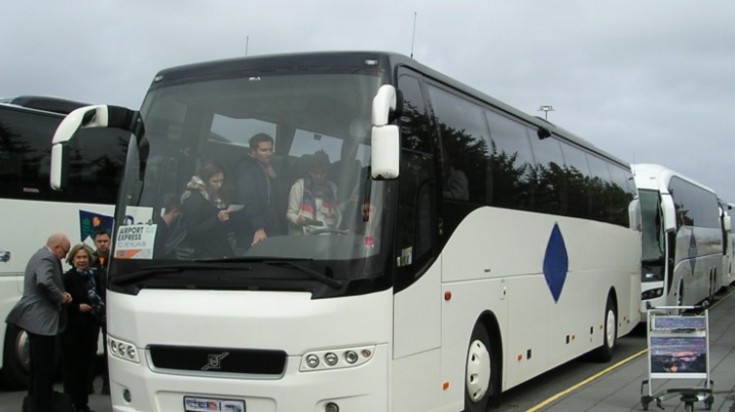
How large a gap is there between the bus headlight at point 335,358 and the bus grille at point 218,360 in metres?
0.18

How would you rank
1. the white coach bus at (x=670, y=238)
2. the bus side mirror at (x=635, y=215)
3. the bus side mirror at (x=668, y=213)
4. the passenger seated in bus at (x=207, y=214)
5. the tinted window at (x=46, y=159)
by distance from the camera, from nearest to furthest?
the passenger seated in bus at (x=207, y=214), the tinted window at (x=46, y=159), the bus side mirror at (x=635, y=215), the bus side mirror at (x=668, y=213), the white coach bus at (x=670, y=238)

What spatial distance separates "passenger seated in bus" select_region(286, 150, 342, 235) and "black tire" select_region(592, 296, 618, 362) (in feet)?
29.5

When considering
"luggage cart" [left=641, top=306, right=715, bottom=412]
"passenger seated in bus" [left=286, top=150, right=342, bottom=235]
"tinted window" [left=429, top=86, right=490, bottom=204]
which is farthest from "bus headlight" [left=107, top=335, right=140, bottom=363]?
"luggage cart" [left=641, top=306, right=715, bottom=412]

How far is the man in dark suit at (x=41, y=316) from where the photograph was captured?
8.12 meters

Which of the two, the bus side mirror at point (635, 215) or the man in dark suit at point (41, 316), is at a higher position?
the bus side mirror at point (635, 215)

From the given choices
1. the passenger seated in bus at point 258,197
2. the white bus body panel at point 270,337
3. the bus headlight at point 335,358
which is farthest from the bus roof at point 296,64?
the bus headlight at point 335,358

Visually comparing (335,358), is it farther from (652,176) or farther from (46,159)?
(652,176)

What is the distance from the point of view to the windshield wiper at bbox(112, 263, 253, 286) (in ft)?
20.4

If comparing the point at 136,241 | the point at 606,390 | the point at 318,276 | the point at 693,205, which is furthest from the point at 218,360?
the point at 693,205

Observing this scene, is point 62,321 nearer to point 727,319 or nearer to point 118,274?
point 118,274

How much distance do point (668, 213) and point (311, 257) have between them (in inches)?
572

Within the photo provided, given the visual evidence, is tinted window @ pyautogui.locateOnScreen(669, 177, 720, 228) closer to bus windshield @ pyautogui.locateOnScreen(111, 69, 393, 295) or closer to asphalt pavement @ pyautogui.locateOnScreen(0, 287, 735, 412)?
asphalt pavement @ pyautogui.locateOnScreen(0, 287, 735, 412)

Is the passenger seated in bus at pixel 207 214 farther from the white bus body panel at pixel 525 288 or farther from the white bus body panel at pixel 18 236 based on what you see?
the white bus body panel at pixel 18 236

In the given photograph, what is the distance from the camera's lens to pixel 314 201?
621 centimetres
